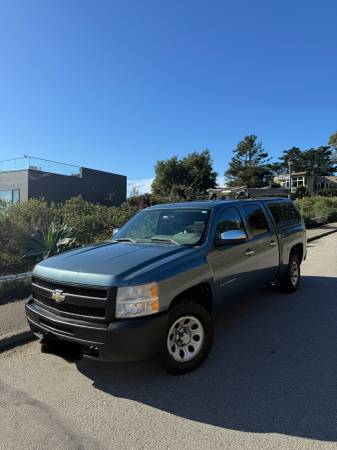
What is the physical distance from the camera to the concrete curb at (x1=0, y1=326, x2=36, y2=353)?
4.69 m

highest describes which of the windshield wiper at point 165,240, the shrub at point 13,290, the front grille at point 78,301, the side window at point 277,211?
the side window at point 277,211

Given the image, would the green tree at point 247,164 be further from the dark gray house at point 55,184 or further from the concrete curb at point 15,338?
the concrete curb at point 15,338

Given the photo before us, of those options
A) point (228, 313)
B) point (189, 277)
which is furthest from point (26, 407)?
point (228, 313)

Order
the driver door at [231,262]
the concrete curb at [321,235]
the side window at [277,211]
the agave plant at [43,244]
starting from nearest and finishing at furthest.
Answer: the driver door at [231,262], the side window at [277,211], the agave plant at [43,244], the concrete curb at [321,235]

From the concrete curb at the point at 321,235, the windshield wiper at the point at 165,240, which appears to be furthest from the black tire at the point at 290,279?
the concrete curb at the point at 321,235

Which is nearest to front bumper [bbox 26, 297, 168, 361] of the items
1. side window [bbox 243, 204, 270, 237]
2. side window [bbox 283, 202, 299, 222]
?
side window [bbox 243, 204, 270, 237]

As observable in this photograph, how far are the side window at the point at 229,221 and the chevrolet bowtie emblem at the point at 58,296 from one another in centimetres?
198

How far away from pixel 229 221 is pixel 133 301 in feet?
7.06

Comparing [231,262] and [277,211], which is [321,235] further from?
[231,262]

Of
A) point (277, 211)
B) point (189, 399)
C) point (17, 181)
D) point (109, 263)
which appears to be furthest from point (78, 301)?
point (17, 181)

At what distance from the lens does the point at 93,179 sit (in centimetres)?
3500

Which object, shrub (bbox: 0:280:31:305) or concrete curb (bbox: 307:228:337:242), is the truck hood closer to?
shrub (bbox: 0:280:31:305)

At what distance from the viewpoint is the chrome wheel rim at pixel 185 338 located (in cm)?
369

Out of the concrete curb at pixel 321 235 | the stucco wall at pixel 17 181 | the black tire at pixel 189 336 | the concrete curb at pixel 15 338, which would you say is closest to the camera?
the black tire at pixel 189 336
